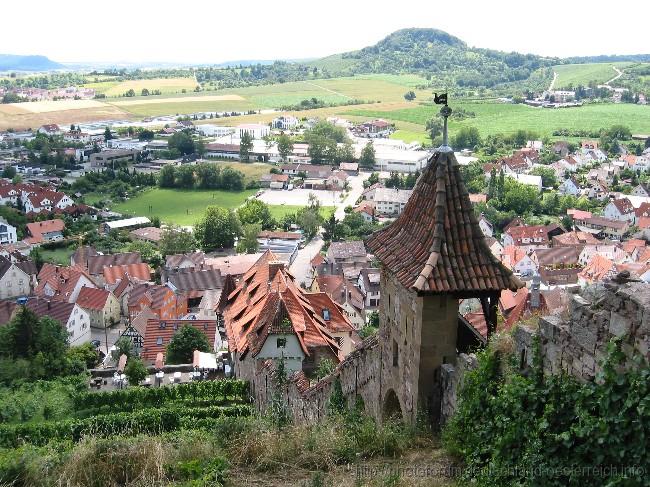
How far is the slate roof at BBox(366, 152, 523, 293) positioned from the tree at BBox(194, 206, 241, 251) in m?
71.3

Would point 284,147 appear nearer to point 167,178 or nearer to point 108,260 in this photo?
point 167,178

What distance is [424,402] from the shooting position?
1223 centimetres

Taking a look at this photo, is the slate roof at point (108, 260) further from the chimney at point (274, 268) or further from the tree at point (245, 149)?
the tree at point (245, 149)

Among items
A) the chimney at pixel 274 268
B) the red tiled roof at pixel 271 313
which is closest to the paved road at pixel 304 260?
the red tiled roof at pixel 271 313

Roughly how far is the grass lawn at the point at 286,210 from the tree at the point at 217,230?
12.6 metres

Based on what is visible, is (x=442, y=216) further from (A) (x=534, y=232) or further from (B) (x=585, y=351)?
(A) (x=534, y=232)

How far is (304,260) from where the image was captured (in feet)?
254

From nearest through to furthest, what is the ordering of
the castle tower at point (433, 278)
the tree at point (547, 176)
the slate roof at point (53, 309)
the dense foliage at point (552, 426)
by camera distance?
the dense foliage at point (552, 426), the castle tower at point (433, 278), the slate roof at point (53, 309), the tree at point (547, 176)

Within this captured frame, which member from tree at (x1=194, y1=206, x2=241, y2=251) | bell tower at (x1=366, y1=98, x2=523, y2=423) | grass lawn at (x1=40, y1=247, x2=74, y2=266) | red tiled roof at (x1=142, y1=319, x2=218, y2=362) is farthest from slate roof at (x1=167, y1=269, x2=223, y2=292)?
bell tower at (x1=366, y1=98, x2=523, y2=423)

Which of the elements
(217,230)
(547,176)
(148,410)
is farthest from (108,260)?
(547,176)

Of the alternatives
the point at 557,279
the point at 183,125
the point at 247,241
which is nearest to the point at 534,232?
the point at 557,279

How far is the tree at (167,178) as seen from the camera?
117 metres

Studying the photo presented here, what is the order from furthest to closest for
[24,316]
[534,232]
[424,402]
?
1. [534,232]
2. [24,316]
3. [424,402]

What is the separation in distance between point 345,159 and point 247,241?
64.8 m
